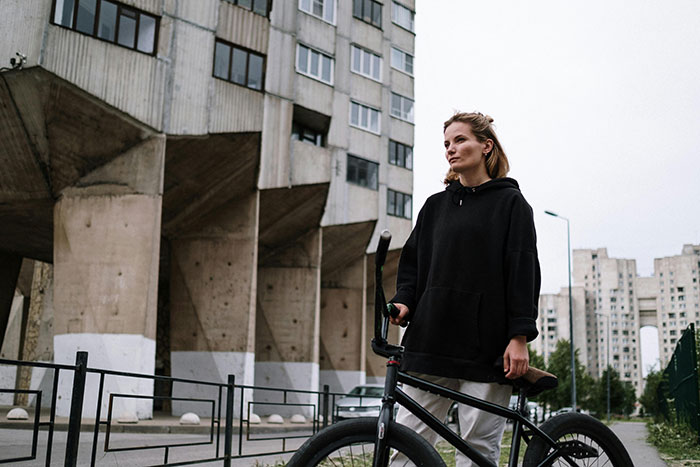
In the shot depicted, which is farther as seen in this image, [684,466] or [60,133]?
Result: [60,133]

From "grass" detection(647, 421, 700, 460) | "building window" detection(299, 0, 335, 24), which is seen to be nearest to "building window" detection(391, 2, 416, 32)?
"building window" detection(299, 0, 335, 24)

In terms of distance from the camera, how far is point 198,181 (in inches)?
881

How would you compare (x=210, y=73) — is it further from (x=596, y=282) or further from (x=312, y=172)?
(x=596, y=282)

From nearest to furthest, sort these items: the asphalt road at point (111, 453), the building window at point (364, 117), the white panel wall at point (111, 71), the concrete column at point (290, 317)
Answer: the asphalt road at point (111, 453) < the white panel wall at point (111, 71) < the concrete column at point (290, 317) < the building window at point (364, 117)

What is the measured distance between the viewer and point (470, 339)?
3.28 m

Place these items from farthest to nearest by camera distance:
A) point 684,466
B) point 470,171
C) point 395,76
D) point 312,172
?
point 395,76, point 312,172, point 684,466, point 470,171

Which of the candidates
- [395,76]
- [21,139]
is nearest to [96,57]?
[21,139]

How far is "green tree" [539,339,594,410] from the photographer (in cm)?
5109

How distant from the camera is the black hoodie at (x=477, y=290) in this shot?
3.28 meters

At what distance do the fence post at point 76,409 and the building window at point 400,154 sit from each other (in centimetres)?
3166

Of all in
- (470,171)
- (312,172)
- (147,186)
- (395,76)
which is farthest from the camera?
(395,76)

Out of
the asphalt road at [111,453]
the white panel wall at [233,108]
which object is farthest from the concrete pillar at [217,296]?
the asphalt road at [111,453]

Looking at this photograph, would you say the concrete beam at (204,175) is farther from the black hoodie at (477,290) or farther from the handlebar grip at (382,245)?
the handlebar grip at (382,245)

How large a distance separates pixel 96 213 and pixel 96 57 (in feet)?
Result: 13.0
